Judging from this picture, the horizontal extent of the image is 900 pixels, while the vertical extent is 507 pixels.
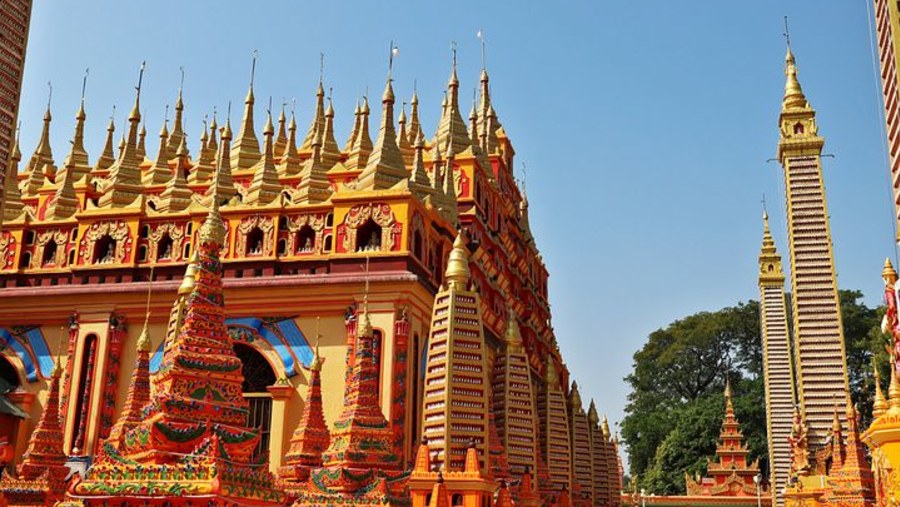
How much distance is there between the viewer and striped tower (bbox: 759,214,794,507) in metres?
37.3

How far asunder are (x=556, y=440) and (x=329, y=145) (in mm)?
15722

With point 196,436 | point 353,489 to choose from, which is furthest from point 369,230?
point 196,436

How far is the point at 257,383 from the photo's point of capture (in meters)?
26.5

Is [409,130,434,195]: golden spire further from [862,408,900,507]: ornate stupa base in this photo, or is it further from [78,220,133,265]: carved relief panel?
[862,408,900,507]: ornate stupa base

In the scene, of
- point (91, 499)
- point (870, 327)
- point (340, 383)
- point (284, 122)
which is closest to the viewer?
point (91, 499)

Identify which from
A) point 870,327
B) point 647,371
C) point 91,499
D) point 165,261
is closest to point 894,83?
point 91,499

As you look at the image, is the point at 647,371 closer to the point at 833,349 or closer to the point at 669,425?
the point at 669,425

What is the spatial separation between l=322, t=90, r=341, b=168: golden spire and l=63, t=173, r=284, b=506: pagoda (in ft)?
78.3

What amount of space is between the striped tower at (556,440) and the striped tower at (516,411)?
15.1 feet

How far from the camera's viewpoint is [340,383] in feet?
82.0

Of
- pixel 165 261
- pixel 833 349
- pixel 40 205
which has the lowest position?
pixel 833 349

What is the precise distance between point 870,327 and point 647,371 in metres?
16.4

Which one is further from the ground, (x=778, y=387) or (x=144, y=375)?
(x=778, y=387)

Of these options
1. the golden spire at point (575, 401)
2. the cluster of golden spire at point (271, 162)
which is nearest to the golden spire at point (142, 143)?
the cluster of golden spire at point (271, 162)
